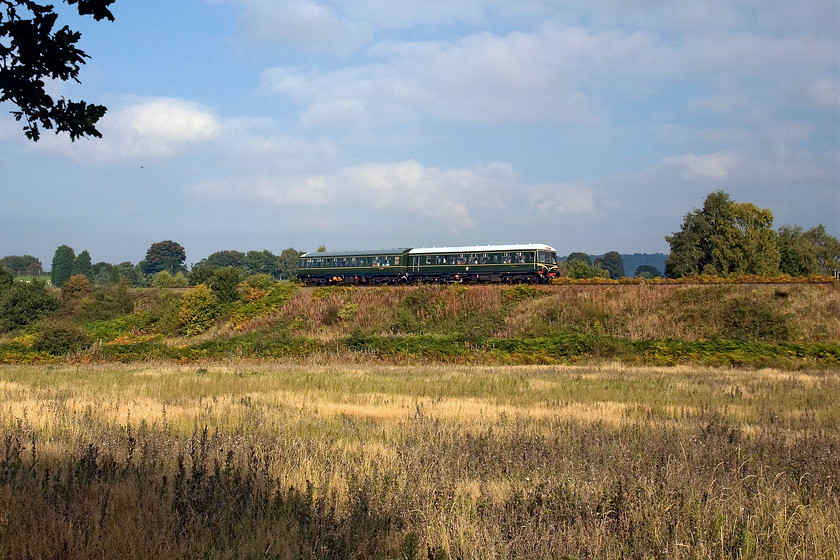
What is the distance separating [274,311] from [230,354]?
888 centimetres

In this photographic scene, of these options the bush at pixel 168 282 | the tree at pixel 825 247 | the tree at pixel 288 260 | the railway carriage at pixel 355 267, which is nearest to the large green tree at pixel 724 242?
the railway carriage at pixel 355 267

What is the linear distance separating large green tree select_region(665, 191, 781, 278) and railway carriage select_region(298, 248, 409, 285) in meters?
30.4

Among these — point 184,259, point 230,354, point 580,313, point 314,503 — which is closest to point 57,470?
point 314,503

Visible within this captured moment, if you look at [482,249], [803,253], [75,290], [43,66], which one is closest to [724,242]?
[803,253]

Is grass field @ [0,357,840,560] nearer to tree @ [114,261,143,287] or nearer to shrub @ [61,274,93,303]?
shrub @ [61,274,93,303]

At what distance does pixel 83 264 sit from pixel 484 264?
126m

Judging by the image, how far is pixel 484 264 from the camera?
50.1 meters

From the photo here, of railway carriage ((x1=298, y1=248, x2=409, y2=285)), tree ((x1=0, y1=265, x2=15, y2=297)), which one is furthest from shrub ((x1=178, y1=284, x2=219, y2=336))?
tree ((x1=0, y1=265, x2=15, y2=297))

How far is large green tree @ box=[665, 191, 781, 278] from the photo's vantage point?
64.1m

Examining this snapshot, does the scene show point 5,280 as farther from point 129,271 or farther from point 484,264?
point 129,271

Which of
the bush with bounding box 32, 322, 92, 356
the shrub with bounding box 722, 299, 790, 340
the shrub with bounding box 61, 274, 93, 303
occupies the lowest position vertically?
the bush with bounding box 32, 322, 92, 356

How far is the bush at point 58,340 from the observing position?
40.9 metres

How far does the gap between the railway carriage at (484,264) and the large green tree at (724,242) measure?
75.9 feet

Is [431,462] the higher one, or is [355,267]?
[355,267]
